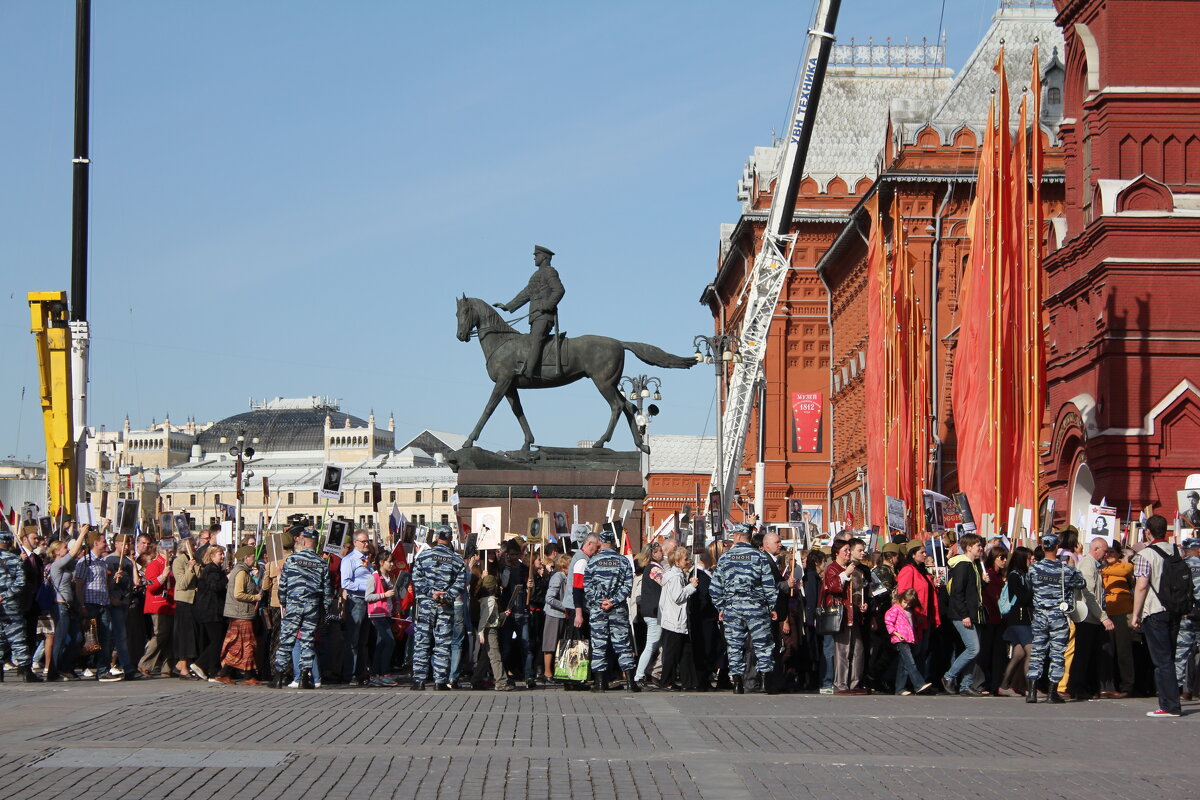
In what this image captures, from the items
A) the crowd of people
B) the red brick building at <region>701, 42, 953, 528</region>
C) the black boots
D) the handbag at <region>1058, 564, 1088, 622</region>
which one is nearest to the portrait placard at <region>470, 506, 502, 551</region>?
the crowd of people

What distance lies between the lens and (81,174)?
1283 inches

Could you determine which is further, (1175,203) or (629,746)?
(1175,203)

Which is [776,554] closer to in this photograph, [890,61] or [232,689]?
[232,689]

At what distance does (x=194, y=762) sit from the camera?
12.9 meters

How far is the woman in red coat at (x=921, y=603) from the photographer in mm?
20406

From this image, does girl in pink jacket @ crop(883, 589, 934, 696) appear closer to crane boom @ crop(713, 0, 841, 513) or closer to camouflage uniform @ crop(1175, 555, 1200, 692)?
camouflage uniform @ crop(1175, 555, 1200, 692)

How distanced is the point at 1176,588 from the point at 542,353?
18692 millimetres

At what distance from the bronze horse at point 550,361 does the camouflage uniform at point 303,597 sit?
46.9 feet

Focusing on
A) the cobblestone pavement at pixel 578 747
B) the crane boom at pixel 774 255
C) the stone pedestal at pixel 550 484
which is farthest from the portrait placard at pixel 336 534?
the crane boom at pixel 774 255

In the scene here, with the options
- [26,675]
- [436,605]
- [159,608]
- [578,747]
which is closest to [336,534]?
[159,608]

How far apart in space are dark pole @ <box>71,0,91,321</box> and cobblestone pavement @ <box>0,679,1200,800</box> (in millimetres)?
12589

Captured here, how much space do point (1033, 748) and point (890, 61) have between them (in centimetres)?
7547

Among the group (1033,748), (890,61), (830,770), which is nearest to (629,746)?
(830,770)

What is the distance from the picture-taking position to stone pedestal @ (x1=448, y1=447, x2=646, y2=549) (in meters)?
33.2
